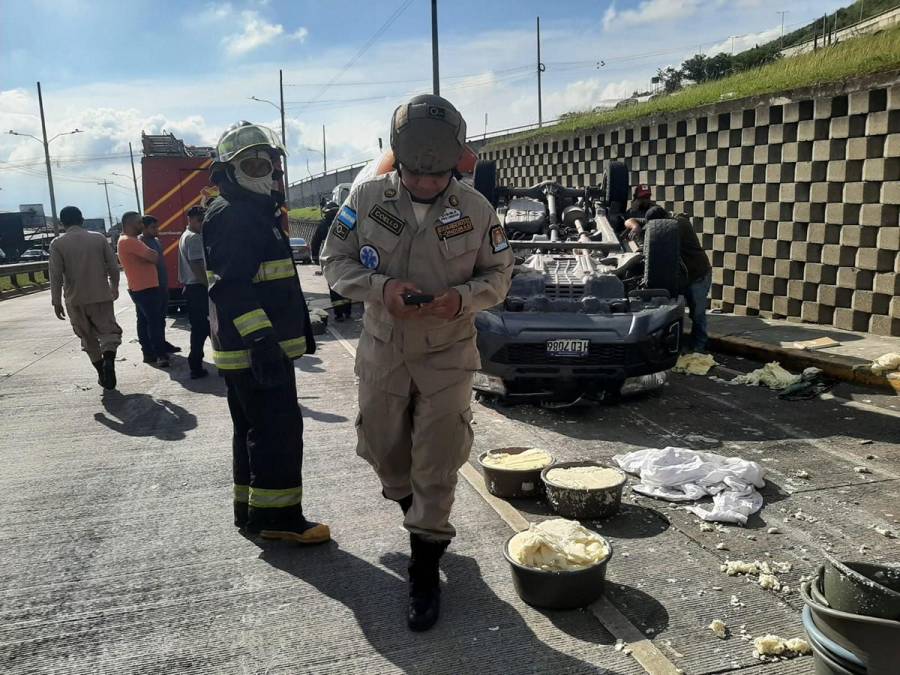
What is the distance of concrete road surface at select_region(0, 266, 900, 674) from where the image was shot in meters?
2.87

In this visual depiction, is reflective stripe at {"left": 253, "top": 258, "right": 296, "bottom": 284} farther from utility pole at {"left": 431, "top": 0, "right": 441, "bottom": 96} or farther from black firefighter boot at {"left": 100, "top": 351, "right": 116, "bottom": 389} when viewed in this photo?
utility pole at {"left": 431, "top": 0, "right": 441, "bottom": 96}

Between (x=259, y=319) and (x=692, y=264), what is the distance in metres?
6.18

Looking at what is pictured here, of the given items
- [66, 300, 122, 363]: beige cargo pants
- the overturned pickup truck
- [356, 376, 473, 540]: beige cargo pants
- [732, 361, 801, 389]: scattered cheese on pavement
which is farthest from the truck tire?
[66, 300, 122, 363]: beige cargo pants

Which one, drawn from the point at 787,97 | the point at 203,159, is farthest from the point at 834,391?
the point at 203,159

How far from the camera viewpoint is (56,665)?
9.30 feet

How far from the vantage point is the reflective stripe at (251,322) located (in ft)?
11.3

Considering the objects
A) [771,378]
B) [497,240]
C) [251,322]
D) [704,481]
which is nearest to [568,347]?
[704,481]

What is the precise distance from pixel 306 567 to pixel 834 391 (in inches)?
215

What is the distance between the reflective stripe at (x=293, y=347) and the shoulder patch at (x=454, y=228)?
3.81 feet

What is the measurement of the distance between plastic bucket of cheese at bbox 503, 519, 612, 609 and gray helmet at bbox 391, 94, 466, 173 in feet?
5.47

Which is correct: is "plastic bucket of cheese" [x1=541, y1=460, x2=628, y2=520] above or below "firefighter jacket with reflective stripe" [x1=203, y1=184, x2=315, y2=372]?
below

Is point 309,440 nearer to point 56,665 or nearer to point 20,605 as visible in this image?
point 20,605

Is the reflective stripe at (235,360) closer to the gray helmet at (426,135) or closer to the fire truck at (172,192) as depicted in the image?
the gray helmet at (426,135)

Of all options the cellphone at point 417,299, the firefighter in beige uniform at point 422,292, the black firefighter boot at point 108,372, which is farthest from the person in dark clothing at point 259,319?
the black firefighter boot at point 108,372
